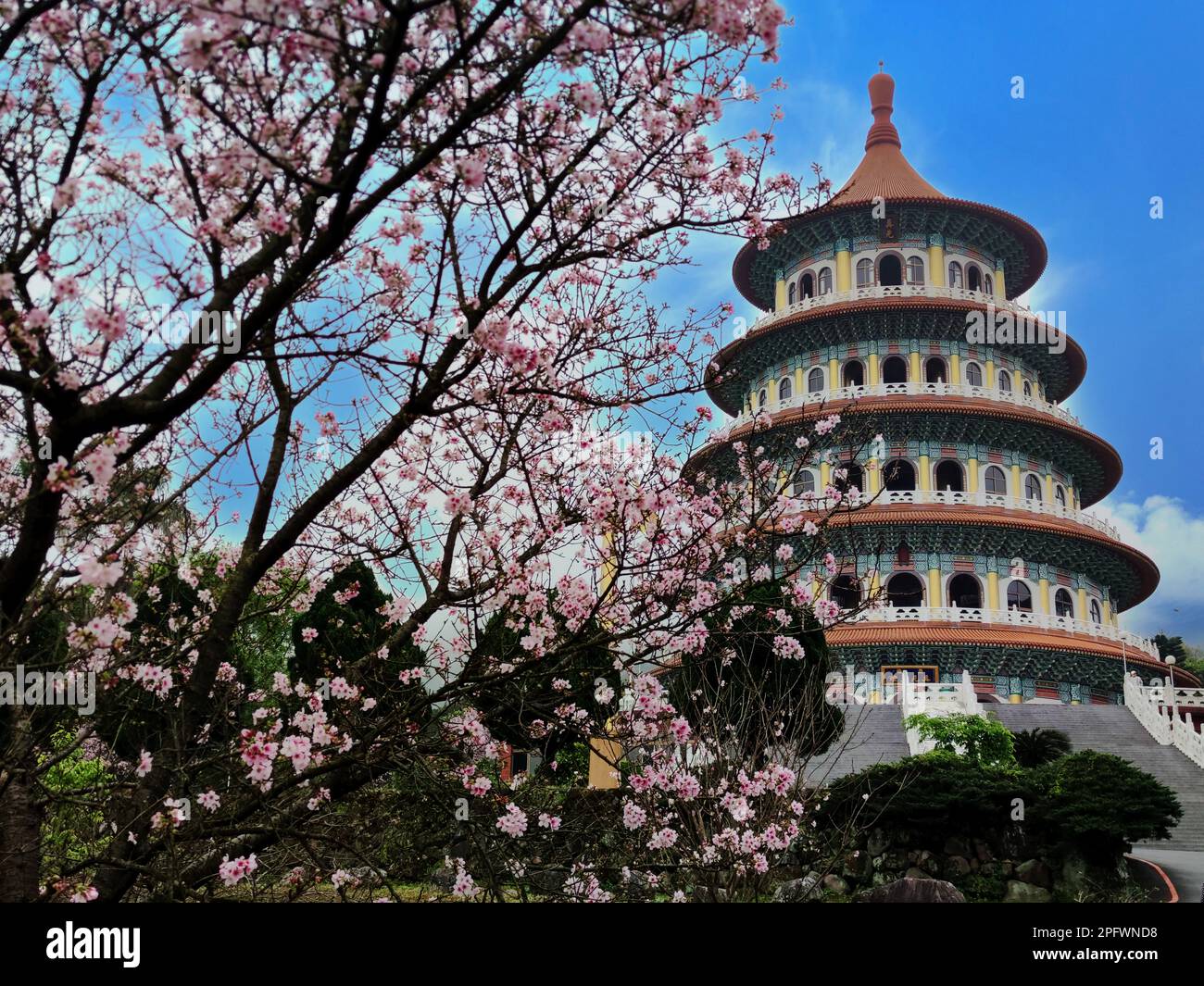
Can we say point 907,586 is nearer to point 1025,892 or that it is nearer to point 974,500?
point 974,500

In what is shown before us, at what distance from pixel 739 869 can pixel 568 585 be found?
292cm

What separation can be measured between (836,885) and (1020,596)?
72.0ft

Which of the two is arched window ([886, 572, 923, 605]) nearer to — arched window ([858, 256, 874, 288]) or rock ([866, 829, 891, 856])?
arched window ([858, 256, 874, 288])

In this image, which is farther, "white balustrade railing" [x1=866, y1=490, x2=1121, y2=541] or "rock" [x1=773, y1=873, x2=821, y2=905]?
"white balustrade railing" [x1=866, y1=490, x2=1121, y2=541]

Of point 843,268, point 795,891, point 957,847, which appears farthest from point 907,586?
point 795,891

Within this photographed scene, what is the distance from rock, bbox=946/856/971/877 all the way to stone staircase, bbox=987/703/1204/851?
230 inches

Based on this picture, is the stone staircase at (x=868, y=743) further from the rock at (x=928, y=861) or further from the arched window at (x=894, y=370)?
the arched window at (x=894, y=370)

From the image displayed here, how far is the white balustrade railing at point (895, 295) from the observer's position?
1555 inches

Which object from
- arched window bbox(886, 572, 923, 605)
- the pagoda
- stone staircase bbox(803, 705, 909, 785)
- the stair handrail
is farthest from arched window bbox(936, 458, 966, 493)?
stone staircase bbox(803, 705, 909, 785)

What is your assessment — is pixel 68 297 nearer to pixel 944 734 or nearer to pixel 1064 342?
pixel 944 734

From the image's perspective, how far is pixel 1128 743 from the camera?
85.9 feet

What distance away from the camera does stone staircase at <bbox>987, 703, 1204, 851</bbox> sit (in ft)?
69.9
